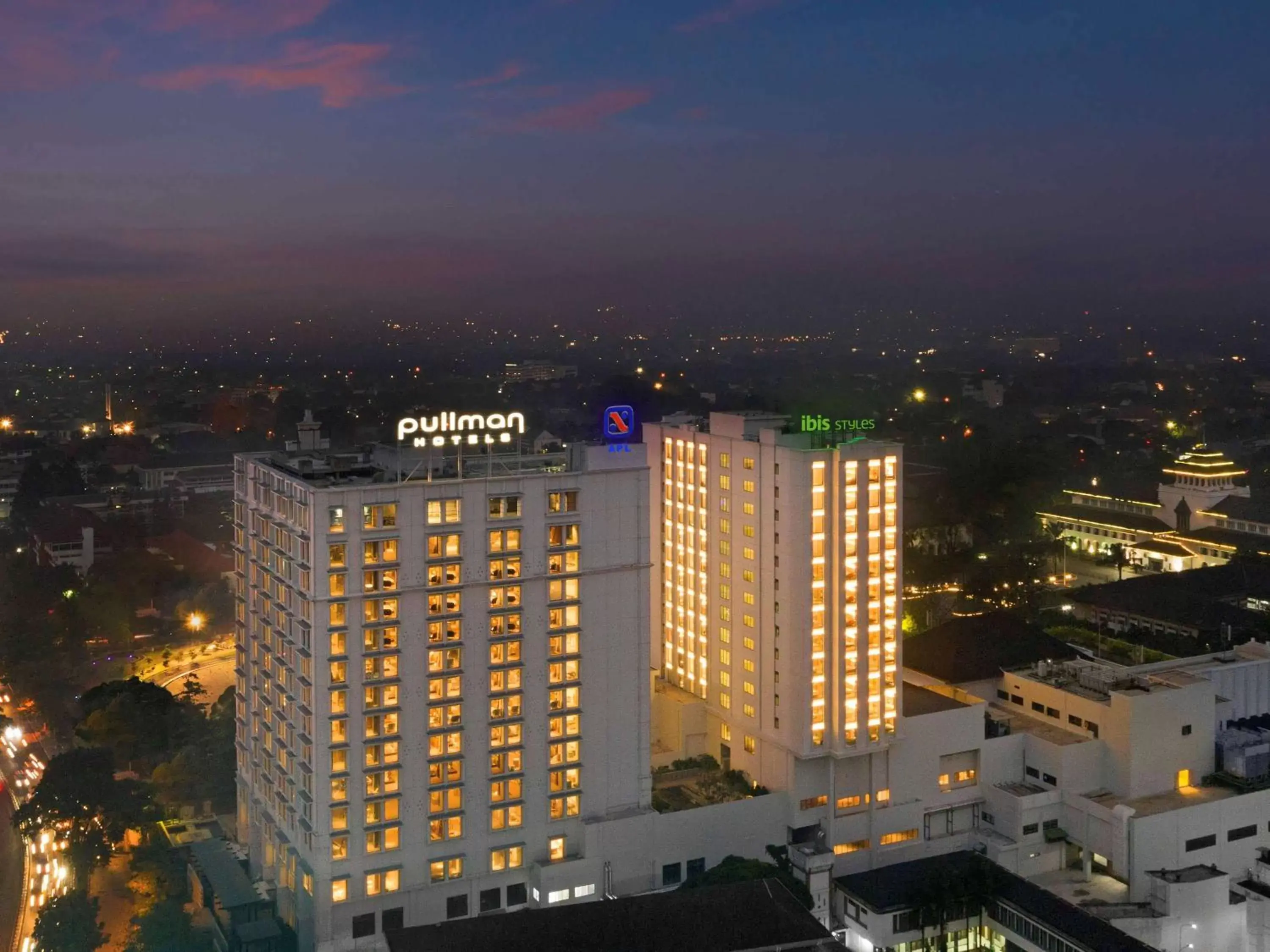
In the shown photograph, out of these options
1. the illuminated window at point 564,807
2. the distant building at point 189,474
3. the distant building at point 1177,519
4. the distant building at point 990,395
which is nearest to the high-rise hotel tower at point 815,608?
the illuminated window at point 564,807

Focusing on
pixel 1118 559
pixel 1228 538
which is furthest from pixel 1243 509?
pixel 1118 559

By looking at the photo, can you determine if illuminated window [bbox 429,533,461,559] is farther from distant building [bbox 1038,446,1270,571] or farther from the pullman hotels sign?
distant building [bbox 1038,446,1270,571]

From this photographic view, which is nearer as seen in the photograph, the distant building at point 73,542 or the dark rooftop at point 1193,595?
the dark rooftop at point 1193,595

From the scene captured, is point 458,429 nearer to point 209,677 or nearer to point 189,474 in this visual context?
point 209,677

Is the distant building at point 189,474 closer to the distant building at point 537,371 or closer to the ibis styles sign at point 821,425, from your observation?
the distant building at point 537,371

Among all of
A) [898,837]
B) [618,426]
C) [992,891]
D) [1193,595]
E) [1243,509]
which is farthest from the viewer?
[1243,509]

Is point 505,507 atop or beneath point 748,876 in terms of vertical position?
atop
